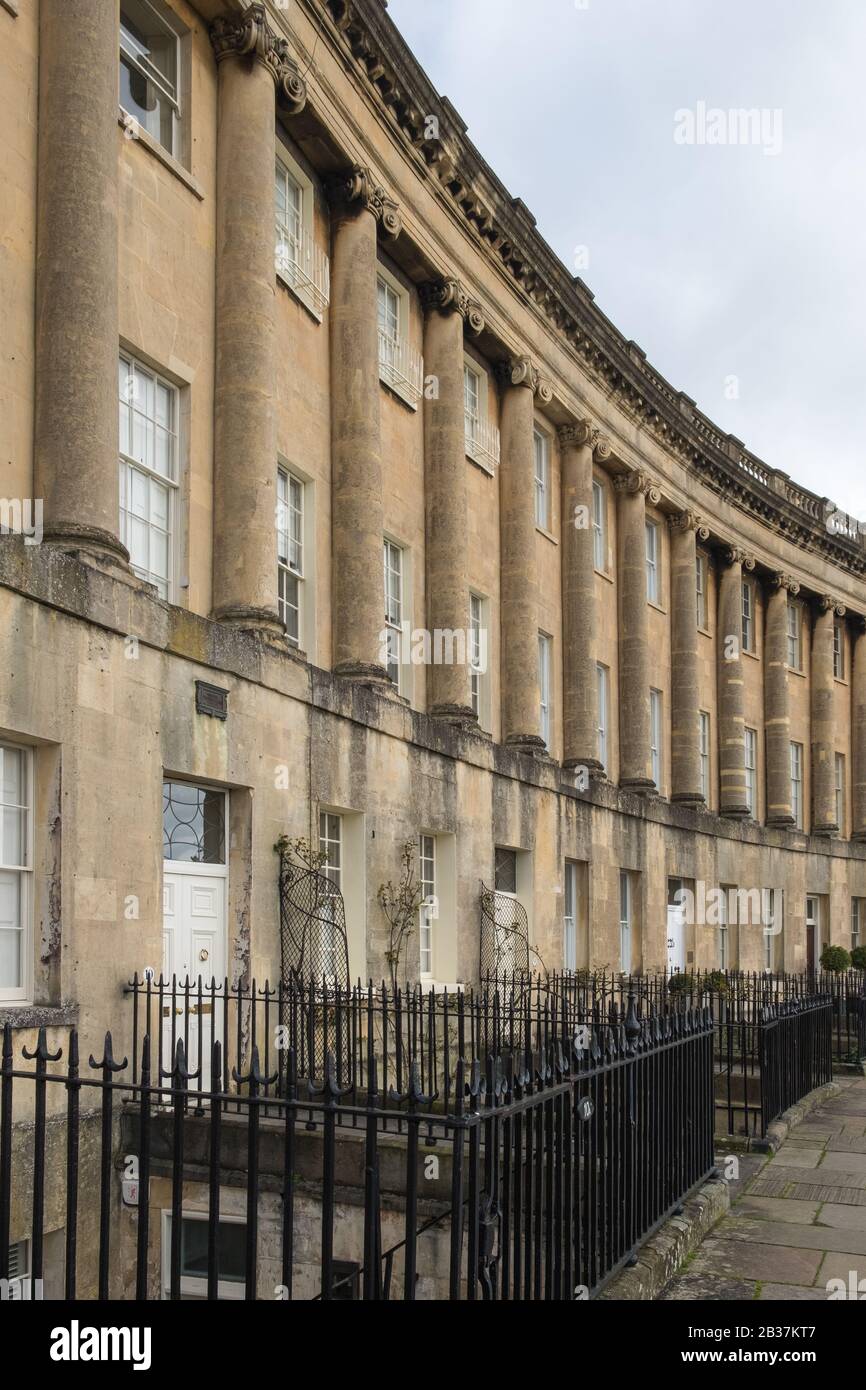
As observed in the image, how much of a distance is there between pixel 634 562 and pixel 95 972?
20.9 metres

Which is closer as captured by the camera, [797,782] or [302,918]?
[302,918]

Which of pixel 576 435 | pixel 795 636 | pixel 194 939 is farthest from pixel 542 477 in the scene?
pixel 795 636

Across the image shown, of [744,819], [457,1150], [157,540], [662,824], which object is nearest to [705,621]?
[744,819]

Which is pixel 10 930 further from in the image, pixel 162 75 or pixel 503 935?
pixel 503 935

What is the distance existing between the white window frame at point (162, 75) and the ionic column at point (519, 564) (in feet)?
33.1

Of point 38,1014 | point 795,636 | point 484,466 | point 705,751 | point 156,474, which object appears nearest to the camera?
point 38,1014

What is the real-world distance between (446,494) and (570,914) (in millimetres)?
8623

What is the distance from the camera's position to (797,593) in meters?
39.5

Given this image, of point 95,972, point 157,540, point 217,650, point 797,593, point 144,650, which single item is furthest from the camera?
point 797,593

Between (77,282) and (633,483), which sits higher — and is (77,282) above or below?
below

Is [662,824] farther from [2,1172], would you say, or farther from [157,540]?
[2,1172]

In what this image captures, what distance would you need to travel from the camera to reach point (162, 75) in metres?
14.7

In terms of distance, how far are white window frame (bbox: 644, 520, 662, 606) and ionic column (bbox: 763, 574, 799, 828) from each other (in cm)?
671

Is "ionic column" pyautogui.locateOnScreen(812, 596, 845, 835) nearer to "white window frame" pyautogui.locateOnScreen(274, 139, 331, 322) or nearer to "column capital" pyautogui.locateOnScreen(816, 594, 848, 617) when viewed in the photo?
"column capital" pyautogui.locateOnScreen(816, 594, 848, 617)
